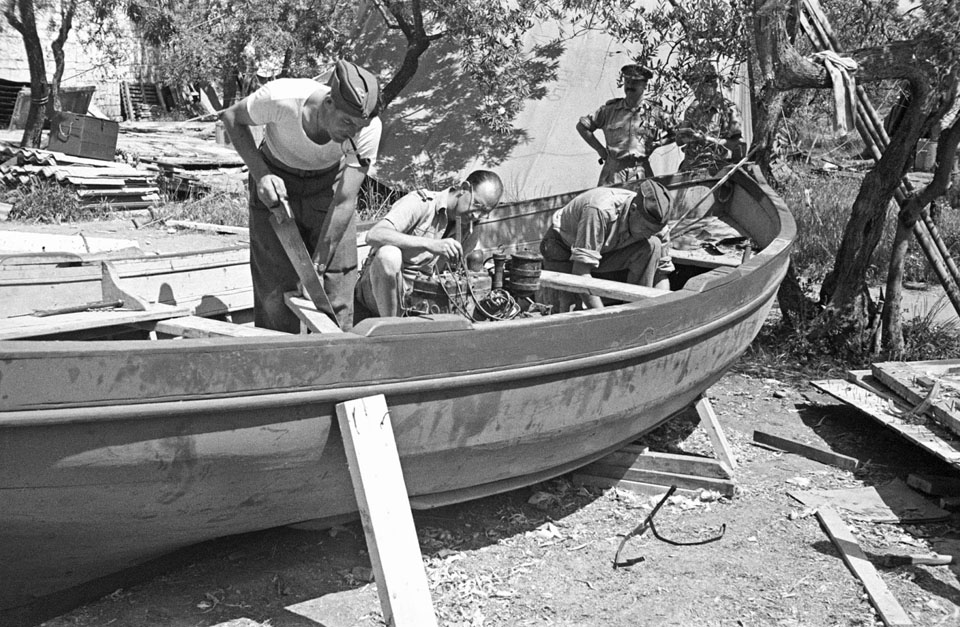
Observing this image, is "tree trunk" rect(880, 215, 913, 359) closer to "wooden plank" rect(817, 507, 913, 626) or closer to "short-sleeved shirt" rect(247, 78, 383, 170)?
"wooden plank" rect(817, 507, 913, 626)

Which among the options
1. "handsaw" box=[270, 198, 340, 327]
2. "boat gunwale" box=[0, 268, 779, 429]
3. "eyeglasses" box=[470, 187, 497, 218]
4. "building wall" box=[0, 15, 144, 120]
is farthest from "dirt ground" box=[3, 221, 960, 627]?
"building wall" box=[0, 15, 144, 120]

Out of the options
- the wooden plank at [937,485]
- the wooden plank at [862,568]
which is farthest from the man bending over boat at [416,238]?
the wooden plank at [937,485]

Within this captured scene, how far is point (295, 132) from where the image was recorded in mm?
3926

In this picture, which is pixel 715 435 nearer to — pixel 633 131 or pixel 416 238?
pixel 416 238

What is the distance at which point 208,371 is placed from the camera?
9.56 ft

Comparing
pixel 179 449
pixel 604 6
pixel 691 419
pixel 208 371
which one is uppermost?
pixel 604 6

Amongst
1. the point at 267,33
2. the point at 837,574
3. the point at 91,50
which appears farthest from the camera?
the point at 91,50

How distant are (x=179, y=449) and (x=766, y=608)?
7.89ft

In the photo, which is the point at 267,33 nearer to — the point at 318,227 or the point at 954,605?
the point at 318,227

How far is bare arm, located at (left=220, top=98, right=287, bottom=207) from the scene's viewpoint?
3.90 meters

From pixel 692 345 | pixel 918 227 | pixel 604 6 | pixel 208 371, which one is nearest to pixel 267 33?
pixel 604 6

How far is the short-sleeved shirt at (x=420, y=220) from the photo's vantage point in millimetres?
4277

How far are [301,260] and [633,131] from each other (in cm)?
405

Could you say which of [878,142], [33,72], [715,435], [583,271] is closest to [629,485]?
[715,435]
